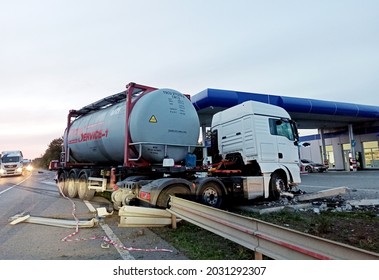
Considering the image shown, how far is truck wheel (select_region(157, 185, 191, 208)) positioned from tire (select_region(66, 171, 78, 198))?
5.66 m

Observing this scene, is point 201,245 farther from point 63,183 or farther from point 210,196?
point 63,183

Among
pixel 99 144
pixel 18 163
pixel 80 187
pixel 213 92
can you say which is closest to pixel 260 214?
pixel 99 144

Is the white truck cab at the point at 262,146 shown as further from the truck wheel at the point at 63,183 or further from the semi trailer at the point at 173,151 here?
the truck wheel at the point at 63,183

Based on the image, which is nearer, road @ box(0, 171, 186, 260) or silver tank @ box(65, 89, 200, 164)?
road @ box(0, 171, 186, 260)

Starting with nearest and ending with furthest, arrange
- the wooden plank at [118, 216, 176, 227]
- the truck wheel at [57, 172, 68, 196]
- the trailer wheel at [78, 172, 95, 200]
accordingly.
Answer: the wooden plank at [118, 216, 176, 227]
the trailer wheel at [78, 172, 95, 200]
the truck wheel at [57, 172, 68, 196]

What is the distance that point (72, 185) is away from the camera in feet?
35.4

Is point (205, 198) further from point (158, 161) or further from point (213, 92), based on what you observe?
point (213, 92)

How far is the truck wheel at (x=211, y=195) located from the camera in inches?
263

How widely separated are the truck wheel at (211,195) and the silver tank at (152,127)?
1011mm

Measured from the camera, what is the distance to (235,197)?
7.57 m

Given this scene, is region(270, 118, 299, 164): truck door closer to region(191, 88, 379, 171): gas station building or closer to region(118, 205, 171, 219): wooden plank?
region(118, 205, 171, 219): wooden plank

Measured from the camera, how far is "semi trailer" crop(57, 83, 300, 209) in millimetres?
6484

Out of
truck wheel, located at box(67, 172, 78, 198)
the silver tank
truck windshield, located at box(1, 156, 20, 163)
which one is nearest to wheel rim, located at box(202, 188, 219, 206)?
the silver tank

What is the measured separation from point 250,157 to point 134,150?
333cm
